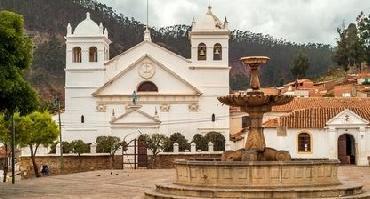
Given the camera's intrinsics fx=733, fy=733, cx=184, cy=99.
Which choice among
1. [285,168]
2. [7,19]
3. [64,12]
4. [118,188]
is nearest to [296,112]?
[118,188]

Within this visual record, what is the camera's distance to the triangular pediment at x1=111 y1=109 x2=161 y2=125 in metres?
49.2

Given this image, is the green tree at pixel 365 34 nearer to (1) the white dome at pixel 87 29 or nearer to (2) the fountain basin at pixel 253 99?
(1) the white dome at pixel 87 29

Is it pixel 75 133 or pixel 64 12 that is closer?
pixel 75 133

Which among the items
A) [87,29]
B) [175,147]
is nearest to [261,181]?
[175,147]

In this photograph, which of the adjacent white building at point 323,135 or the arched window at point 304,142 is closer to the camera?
the adjacent white building at point 323,135

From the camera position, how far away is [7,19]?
2236cm

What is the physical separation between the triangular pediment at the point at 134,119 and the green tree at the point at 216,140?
11.7 feet

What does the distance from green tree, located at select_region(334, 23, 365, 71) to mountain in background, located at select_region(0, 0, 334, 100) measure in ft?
80.5

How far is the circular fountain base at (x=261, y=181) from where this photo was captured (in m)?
15.9

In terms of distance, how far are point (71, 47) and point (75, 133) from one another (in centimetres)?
638

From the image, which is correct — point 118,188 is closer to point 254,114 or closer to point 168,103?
point 254,114

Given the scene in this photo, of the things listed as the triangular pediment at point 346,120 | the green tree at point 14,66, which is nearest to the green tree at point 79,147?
the triangular pediment at point 346,120

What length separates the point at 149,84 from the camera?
52875mm

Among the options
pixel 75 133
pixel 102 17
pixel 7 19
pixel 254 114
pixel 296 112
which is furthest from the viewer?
pixel 102 17
